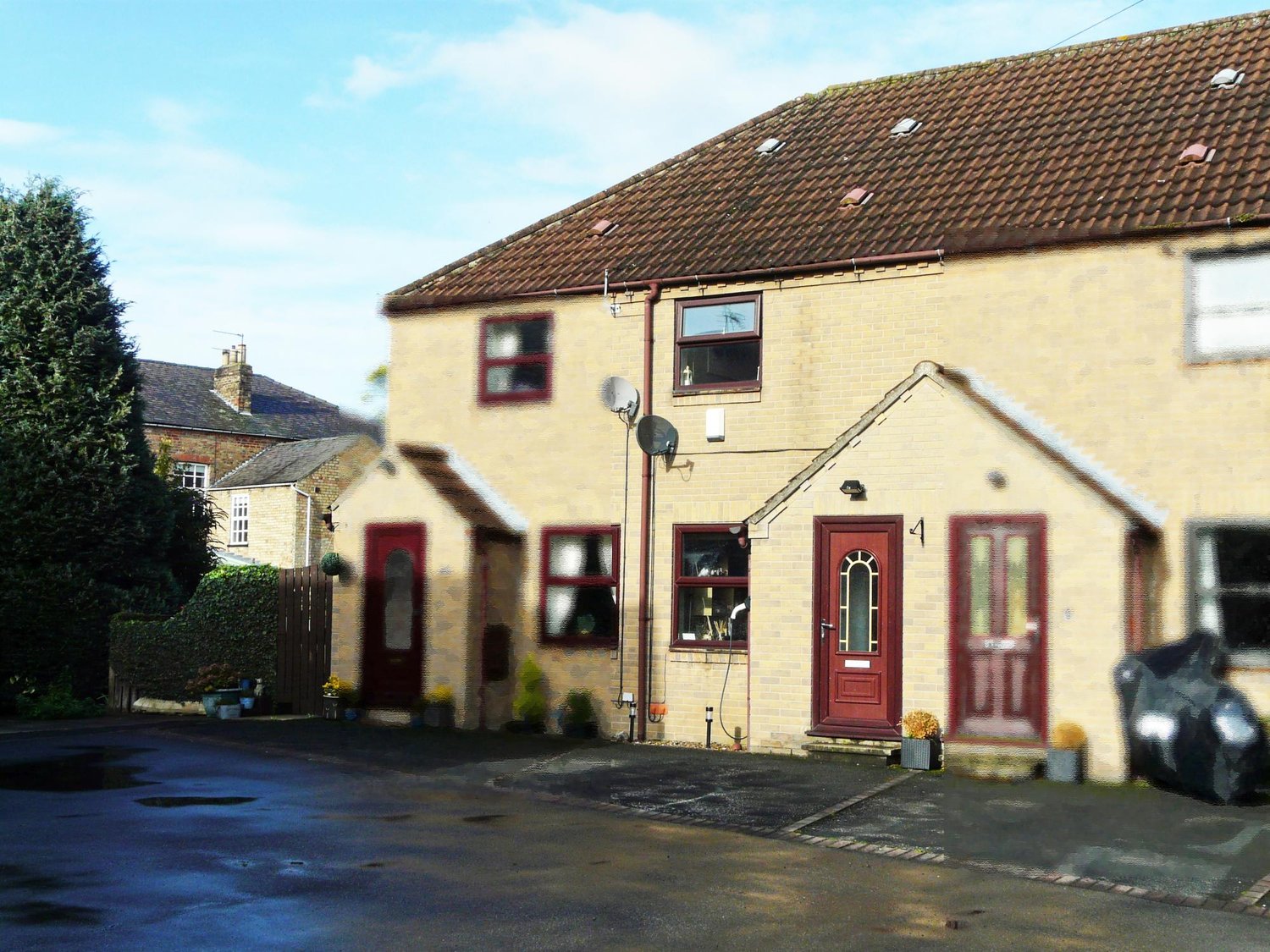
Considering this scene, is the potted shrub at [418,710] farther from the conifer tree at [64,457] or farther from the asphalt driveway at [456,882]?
the conifer tree at [64,457]

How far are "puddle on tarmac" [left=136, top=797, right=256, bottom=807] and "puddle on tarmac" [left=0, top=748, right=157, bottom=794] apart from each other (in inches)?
37.7

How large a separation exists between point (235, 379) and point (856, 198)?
34.7m

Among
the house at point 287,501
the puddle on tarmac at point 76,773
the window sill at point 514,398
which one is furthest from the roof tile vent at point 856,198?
the house at point 287,501

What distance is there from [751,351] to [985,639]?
15.8ft

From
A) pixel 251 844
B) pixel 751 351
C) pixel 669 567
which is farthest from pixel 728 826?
pixel 751 351

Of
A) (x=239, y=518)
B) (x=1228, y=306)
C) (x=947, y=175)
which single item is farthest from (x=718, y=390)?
(x=239, y=518)

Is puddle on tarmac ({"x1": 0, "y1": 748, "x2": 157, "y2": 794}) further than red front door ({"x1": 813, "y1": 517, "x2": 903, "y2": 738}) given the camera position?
No

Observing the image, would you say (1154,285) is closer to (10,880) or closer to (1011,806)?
(1011,806)

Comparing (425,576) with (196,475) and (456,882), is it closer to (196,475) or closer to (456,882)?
(456,882)

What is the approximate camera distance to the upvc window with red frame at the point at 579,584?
1770 cm

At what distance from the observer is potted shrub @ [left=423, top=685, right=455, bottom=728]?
58.5 feet

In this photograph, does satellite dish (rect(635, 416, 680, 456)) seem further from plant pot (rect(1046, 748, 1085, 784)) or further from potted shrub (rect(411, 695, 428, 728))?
plant pot (rect(1046, 748, 1085, 784))

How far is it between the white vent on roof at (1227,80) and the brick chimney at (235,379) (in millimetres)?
37210

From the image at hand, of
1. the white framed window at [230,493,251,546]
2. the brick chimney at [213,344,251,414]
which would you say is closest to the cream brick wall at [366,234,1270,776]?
the white framed window at [230,493,251,546]
